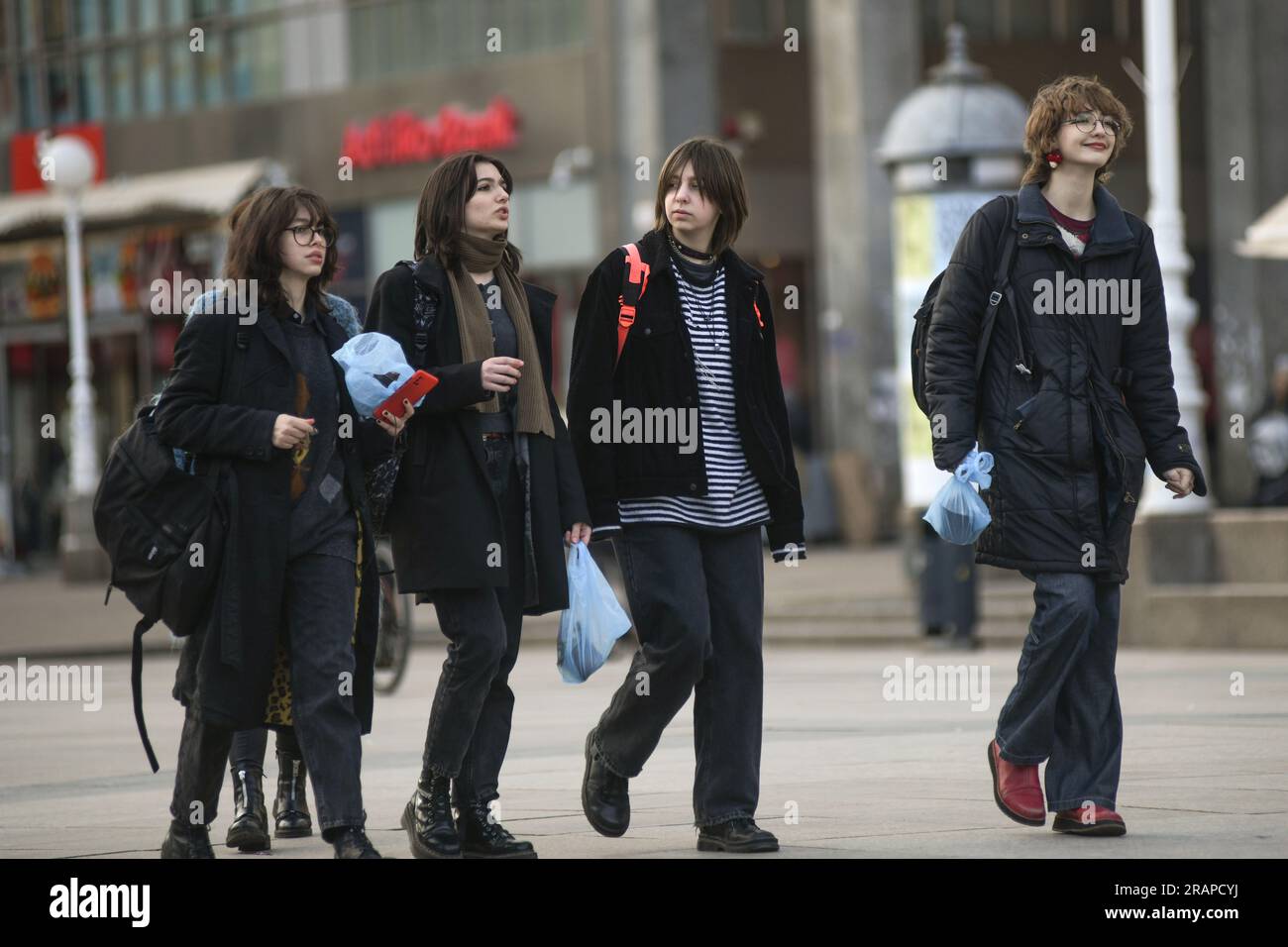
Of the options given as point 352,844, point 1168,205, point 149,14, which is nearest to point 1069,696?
point 352,844

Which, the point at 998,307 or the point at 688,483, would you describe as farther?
the point at 998,307

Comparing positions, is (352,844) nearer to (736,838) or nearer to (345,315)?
(736,838)

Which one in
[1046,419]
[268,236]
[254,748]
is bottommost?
[254,748]

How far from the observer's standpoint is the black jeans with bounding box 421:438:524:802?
21.9 feet

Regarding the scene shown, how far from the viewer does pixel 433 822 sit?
21.9ft

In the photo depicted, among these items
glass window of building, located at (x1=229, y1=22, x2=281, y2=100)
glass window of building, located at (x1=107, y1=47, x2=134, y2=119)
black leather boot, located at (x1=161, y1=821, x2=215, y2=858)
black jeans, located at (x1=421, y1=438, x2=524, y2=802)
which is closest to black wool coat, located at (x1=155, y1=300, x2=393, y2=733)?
black jeans, located at (x1=421, y1=438, x2=524, y2=802)

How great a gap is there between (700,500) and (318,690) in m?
1.20

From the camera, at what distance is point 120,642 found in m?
17.9

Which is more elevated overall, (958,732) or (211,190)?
(211,190)

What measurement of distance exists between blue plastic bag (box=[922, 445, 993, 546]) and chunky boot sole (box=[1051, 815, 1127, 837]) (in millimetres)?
845

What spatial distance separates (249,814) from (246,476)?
1.33 m

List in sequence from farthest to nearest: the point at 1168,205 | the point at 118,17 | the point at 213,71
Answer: the point at 118,17 → the point at 213,71 → the point at 1168,205

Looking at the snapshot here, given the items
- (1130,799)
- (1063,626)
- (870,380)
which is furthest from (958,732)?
(870,380)
